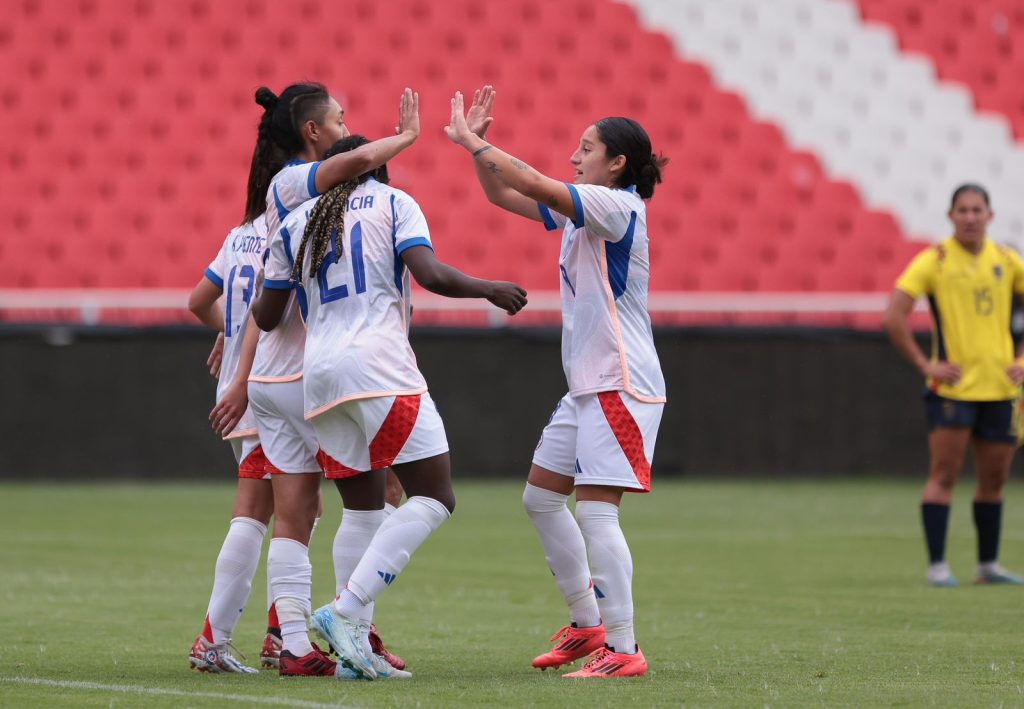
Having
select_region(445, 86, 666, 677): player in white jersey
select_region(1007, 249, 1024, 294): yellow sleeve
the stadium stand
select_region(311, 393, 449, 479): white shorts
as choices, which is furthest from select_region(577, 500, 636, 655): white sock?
the stadium stand

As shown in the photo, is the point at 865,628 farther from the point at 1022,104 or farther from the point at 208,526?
the point at 1022,104

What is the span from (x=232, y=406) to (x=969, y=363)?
4.74m

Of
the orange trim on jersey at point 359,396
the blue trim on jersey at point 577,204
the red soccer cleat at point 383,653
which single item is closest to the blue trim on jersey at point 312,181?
the orange trim on jersey at point 359,396

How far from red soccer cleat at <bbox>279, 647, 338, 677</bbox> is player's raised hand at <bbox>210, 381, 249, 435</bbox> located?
2.71 feet

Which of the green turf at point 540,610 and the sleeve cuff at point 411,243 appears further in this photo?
the sleeve cuff at point 411,243

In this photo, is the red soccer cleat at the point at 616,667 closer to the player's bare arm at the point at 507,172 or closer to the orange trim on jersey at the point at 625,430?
the orange trim on jersey at the point at 625,430

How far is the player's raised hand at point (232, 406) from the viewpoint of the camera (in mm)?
5473

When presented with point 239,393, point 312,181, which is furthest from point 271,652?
point 312,181

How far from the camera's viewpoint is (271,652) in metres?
5.63

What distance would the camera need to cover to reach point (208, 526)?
450 inches

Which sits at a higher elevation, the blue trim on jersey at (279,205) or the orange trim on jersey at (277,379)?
the blue trim on jersey at (279,205)

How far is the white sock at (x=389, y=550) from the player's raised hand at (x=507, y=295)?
0.69 m

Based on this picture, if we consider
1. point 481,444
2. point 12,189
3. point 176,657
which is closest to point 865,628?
point 176,657

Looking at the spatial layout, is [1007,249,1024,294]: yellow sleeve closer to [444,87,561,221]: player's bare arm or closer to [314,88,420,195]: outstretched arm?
[444,87,561,221]: player's bare arm
